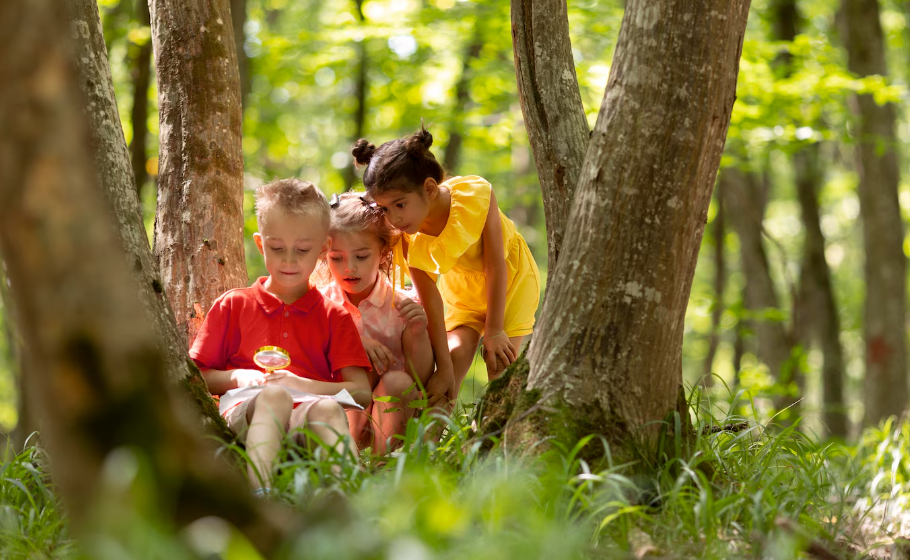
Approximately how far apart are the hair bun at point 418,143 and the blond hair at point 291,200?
1.65ft

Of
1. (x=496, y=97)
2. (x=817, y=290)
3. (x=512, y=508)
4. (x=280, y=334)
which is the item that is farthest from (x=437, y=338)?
(x=817, y=290)

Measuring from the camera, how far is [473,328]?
390cm

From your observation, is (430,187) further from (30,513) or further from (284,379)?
(30,513)

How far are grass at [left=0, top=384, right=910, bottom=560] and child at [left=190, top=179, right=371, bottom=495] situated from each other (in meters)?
0.52

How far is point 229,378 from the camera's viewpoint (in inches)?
118

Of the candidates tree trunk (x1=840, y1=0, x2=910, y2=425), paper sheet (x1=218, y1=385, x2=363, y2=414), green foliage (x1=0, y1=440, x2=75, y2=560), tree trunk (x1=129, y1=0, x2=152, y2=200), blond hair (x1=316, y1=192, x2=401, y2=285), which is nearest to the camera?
green foliage (x1=0, y1=440, x2=75, y2=560)

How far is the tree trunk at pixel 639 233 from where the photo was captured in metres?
2.51

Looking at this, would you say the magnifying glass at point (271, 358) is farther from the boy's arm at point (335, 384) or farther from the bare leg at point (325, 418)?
the bare leg at point (325, 418)

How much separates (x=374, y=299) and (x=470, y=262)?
49 centimetres

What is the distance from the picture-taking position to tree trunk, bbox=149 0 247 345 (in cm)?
367

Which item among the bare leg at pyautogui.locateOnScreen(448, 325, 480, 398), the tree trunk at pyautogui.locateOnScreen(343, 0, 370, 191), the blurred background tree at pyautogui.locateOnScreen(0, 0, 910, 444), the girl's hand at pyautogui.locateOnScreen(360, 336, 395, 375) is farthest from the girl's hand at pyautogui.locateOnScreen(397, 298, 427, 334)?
the tree trunk at pyautogui.locateOnScreen(343, 0, 370, 191)

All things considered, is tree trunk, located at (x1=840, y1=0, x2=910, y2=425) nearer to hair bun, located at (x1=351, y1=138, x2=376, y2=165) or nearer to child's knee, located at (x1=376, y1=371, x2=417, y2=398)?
child's knee, located at (x1=376, y1=371, x2=417, y2=398)

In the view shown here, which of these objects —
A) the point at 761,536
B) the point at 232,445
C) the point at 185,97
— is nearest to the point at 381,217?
the point at 185,97

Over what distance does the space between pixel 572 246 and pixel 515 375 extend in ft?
1.56
